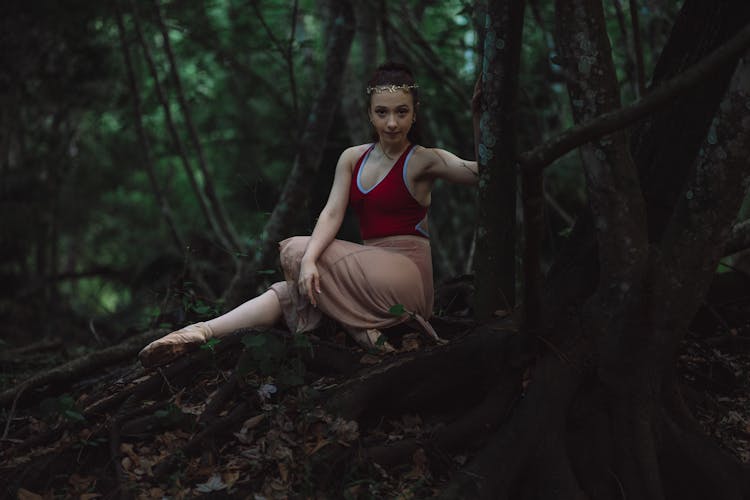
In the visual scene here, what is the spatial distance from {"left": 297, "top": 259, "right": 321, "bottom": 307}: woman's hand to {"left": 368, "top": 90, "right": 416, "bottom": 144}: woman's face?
866mm

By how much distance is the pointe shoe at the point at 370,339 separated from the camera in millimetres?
4211

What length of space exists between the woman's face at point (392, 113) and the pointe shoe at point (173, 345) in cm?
154

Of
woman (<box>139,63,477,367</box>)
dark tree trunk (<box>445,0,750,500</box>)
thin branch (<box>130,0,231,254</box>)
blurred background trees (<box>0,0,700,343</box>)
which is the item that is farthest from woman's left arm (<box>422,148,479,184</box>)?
thin branch (<box>130,0,231,254</box>)

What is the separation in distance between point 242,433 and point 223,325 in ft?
2.36

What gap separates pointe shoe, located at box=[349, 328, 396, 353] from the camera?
421cm

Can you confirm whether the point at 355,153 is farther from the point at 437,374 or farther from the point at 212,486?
the point at 212,486

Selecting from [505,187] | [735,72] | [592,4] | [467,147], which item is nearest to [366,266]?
[505,187]

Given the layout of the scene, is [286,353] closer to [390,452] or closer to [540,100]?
[390,452]

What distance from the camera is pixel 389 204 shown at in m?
4.35

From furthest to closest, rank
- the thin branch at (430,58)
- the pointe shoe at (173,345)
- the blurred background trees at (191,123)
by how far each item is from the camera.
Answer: the blurred background trees at (191,123) → the thin branch at (430,58) → the pointe shoe at (173,345)

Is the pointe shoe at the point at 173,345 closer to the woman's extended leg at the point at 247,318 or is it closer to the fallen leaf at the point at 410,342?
the woman's extended leg at the point at 247,318

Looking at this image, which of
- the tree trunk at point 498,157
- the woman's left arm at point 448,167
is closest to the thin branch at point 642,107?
the tree trunk at point 498,157

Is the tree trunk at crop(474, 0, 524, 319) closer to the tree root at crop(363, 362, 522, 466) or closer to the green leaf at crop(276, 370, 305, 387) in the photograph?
the tree root at crop(363, 362, 522, 466)

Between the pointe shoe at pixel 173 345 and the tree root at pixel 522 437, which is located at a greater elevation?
the pointe shoe at pixel 173 345
